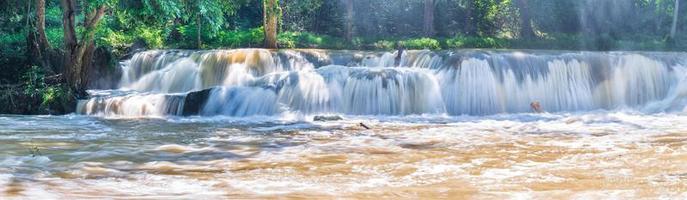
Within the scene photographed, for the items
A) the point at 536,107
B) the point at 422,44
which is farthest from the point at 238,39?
the point at 536,107

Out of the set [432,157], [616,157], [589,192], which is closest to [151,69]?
[432,157]

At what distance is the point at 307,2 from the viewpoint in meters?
29.7

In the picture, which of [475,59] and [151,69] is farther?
[151,69]

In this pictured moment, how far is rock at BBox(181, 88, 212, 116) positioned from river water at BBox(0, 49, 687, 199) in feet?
0.12

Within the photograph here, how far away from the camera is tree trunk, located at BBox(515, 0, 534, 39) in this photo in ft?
109

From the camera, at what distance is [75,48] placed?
17.2 meters

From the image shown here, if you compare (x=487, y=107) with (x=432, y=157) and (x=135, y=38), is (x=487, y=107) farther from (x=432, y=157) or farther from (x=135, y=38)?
(x=135, y=38)

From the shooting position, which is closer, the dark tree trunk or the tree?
the tree

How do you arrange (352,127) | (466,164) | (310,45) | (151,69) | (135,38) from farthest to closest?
(310,45), (135,38), (151,69), (352,127), (466,164)

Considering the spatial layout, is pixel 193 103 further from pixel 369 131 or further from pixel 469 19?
pixel 469 19

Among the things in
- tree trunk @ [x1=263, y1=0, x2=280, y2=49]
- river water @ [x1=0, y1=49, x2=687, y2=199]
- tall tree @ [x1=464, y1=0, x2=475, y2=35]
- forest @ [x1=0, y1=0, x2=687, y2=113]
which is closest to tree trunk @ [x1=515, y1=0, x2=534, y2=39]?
forest @ [x1=0, y1=0, x2=687, y2=113]

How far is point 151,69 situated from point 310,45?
355 inches

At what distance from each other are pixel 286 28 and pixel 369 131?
21.1m

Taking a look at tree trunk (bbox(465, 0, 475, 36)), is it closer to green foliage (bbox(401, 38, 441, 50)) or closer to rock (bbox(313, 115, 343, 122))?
green foliage (bbox(401, 38, 441, 50))
